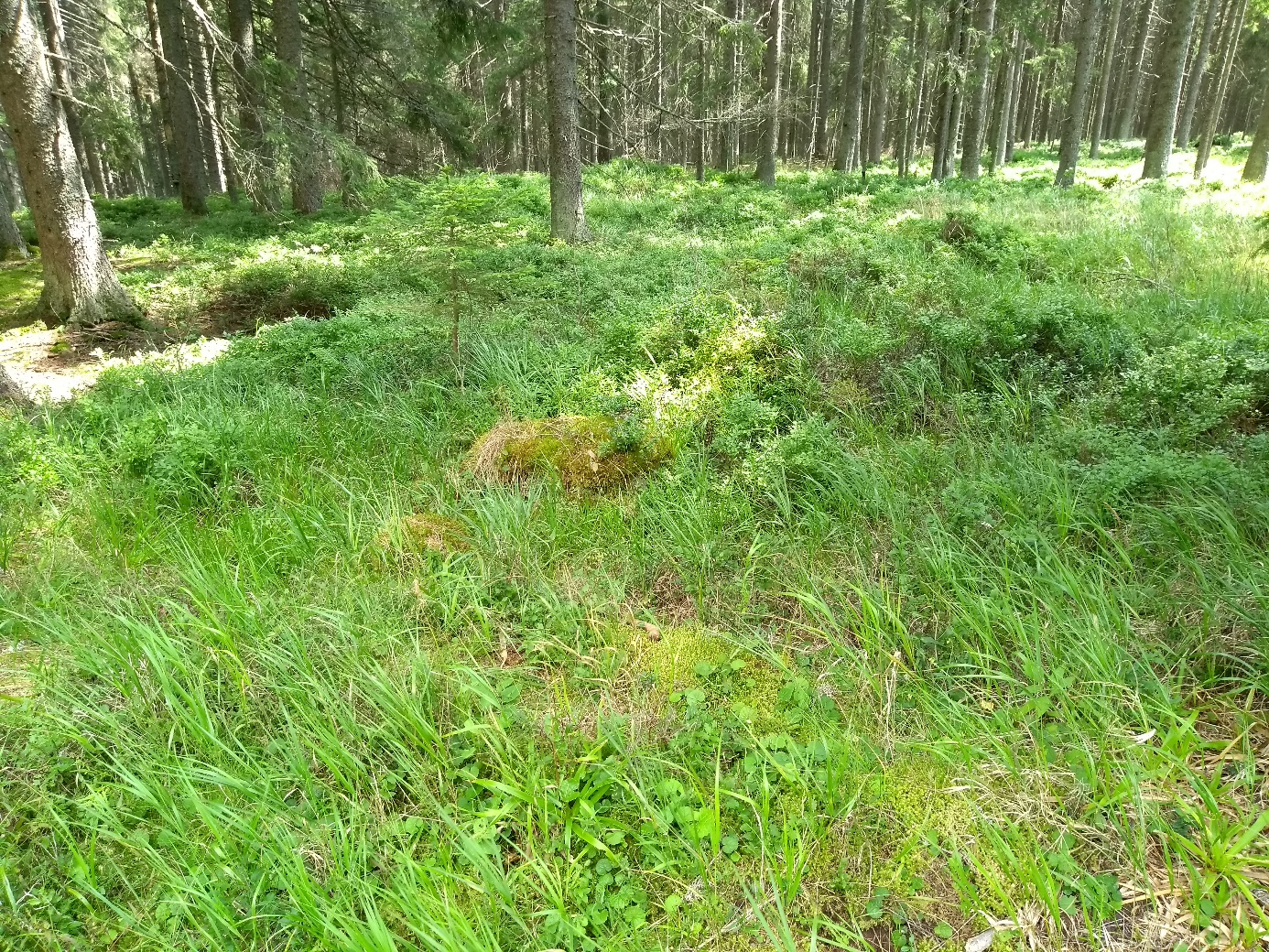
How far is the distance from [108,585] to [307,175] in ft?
44.0

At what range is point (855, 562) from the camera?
11.0ft

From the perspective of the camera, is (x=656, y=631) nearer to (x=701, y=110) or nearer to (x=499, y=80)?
(x=499, y=80)

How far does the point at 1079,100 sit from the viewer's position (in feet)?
50.8

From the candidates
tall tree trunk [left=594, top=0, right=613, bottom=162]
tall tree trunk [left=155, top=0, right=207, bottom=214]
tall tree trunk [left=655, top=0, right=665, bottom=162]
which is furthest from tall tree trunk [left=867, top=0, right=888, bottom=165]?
tall tree trunk [left=155, top=0, right=207, bottom=214]

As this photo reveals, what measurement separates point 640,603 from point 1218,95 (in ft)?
85.0

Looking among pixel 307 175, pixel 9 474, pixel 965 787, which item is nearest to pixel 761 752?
pixel 965 787

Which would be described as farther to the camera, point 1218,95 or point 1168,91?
point 1218,95

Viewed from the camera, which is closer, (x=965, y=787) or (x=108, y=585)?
(x=965, y=787)

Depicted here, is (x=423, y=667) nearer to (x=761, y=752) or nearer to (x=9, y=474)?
(x=761, y=752)

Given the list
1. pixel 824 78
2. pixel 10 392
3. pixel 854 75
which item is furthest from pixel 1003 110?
pixel 10 392

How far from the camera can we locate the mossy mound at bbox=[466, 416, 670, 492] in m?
4.37

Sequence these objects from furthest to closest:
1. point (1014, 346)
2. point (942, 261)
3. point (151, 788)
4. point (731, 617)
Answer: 1. point (942, 261)
2. point (1014, 346)
3. point (731, 617)
4. point (151, 788)

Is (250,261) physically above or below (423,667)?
above

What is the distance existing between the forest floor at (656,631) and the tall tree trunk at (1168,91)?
12.0m
